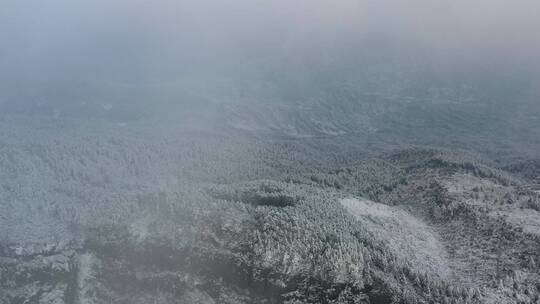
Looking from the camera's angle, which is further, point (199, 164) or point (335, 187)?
point (199, 164)

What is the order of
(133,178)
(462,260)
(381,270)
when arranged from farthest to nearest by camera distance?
(133,178), (462,260), (381,270)

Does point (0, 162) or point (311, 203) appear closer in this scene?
point (311, 203)

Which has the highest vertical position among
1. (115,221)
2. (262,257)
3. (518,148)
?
(262,257)

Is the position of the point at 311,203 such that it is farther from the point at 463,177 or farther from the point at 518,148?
the point at 518,148

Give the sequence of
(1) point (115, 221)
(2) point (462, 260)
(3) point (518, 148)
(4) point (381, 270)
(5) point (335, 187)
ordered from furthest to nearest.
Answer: (3) point (518, 148) → (5) point (335, 187) → (1) point (115, 221) → (2) point (462, 260) → (4) point (381, 270)

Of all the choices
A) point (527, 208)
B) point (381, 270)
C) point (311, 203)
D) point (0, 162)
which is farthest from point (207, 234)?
point (0, 162)

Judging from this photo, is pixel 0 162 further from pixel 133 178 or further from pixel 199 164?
pixel 199 164

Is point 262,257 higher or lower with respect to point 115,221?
higher

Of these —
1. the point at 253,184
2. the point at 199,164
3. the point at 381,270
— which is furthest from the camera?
the point at 199,164

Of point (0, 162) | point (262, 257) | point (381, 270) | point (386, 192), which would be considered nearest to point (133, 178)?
point (0, 162)
